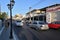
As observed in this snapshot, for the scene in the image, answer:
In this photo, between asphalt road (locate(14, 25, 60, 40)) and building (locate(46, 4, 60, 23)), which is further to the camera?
building (locate(46, 4, 60, 23))

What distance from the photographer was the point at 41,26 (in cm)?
2903

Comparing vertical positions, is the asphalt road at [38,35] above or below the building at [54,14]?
below

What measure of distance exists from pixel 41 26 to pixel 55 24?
384cm

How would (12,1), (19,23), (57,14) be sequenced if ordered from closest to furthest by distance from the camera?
(12,1) < (19,23) < (57,14)

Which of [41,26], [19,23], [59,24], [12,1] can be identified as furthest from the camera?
[19,23]

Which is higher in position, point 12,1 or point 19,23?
point 12,1

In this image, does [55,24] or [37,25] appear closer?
[37,25]

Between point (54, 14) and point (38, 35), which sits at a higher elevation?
point (54, 14)

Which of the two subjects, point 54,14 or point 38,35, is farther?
point 54,14

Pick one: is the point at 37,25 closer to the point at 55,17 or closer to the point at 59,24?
the point at 59,24

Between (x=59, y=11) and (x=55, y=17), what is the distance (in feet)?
13.0

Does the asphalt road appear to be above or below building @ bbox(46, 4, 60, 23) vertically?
below

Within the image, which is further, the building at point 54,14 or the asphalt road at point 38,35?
the building at point 54,14

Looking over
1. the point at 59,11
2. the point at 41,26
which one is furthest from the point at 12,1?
the point at 59,11
